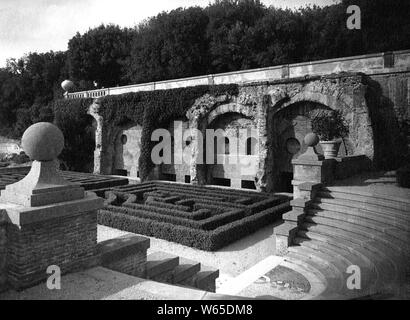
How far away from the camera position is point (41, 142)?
16.0ft

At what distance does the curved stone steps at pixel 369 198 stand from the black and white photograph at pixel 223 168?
0.06 m

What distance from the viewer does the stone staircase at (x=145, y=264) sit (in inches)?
215

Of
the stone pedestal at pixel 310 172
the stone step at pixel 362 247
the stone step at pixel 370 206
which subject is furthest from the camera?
the stone pedestal at pixel 310 172

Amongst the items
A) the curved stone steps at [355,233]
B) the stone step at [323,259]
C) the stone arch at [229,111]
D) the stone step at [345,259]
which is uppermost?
the stone arch at [229,111]

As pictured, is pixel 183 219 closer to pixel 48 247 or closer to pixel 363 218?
pixel 363 218

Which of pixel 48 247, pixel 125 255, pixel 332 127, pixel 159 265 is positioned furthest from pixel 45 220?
pixel 332 127

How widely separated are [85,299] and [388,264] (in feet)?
19.5

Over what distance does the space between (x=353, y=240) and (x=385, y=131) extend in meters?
9.37

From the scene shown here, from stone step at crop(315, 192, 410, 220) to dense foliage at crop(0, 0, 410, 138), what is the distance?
18729 mm

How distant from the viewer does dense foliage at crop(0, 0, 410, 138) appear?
80.3 ft

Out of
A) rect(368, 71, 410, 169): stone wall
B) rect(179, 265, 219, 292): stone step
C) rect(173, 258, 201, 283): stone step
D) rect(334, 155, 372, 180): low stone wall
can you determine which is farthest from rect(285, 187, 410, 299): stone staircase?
rect(368, 71, 410, 169): stone wall

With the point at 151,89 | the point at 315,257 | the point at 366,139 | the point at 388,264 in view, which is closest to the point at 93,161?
the point at 151,89

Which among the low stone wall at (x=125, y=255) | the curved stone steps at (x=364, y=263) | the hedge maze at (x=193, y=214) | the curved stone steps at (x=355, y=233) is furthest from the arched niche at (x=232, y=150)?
the low stone wall at (x=125, y=255)

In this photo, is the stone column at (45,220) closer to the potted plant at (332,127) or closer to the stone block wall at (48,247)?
the stone block wall at (48,247)
